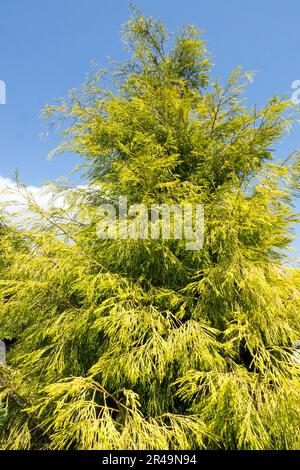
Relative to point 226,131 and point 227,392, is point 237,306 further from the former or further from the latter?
point 226,131

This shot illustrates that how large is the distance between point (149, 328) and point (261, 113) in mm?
3586

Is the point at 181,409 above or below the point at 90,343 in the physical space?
below

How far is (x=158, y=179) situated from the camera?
4.75 meters

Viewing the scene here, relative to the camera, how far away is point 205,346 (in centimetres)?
379

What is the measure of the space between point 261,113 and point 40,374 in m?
5.21

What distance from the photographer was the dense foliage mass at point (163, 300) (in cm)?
353

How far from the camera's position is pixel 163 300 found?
14.6 ft

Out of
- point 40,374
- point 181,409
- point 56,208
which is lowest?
point 181,409

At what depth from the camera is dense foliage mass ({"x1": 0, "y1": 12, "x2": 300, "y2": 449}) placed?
353 cm
